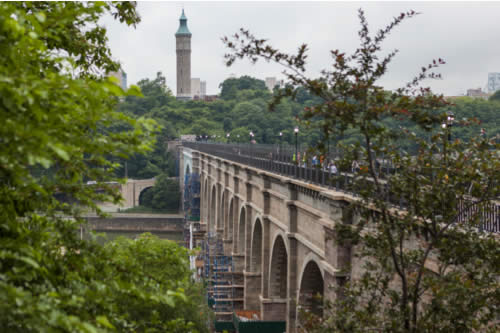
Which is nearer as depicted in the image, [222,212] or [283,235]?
[283,235]

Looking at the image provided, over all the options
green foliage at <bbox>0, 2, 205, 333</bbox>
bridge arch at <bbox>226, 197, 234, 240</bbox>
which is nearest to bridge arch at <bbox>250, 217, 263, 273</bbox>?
bridge arch at <bbox>226, 197, 234, 240</bbox>

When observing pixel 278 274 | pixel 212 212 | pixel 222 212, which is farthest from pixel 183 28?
pixel 278 274

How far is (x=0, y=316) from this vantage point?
4887 millimetres

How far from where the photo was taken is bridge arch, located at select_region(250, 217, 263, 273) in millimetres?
32406

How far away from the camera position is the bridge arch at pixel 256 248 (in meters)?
32.4

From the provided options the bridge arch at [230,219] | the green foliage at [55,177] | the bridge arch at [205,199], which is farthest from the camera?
the bridge arch at [205,199]

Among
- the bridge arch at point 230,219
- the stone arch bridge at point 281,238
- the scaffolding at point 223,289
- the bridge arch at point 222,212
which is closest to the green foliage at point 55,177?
the stone arch bridge at point 281,238

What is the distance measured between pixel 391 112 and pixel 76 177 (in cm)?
378

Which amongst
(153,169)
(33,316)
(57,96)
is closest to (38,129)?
(57,96)

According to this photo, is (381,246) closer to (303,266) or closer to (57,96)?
(57,96)

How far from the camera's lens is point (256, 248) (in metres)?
33.7

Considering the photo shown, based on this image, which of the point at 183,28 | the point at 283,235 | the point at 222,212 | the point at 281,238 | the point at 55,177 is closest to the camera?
the point at 55,177

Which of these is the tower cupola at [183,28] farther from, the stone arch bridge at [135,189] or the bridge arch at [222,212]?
the bridge arch at [222,212]

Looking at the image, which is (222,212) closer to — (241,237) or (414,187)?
(241,237)
